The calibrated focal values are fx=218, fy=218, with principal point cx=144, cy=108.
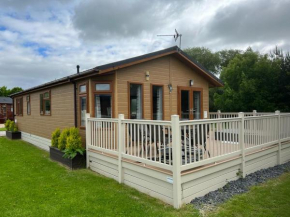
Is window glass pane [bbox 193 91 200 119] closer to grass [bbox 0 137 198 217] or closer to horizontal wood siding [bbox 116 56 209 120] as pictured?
horizontal wood siding [bbox 116 56 209 120]

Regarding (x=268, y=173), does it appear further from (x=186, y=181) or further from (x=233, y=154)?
(x=186, y=181)

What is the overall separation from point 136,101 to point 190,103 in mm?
2323

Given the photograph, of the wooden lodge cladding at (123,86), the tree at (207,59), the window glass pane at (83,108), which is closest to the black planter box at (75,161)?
the wooden lodge cladding at (123,86)

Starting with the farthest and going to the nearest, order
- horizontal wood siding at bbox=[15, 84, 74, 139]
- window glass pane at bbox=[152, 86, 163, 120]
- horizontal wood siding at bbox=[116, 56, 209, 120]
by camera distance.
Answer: horizontal wood siding at bbox=[15, 84, 74, 139], window glass pane at bbox=[152, 86, 163, 120], horizontal wood siding at bbox=[116, 56, 209, 120]

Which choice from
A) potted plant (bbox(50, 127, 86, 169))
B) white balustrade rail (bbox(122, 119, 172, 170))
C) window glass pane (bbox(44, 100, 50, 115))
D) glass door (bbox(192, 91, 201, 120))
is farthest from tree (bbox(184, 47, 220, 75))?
white balustrade rail (bbox(122, 119, 172, 170))

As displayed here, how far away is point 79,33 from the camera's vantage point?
1260 cm

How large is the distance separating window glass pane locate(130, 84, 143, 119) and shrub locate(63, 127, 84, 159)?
160 centimetres

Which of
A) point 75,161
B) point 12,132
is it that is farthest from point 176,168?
point 12,132

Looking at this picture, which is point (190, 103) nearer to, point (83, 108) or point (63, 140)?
point (83, 108)

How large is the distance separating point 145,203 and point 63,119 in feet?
17.1

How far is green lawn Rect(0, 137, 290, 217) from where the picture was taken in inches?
125

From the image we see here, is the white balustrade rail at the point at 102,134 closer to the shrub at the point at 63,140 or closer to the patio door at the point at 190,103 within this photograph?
the shrub at the point at 63,140

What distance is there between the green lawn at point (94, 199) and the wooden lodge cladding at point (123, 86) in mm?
2008

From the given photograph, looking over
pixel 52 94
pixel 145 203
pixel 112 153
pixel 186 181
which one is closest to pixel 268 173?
pixel 186 181
